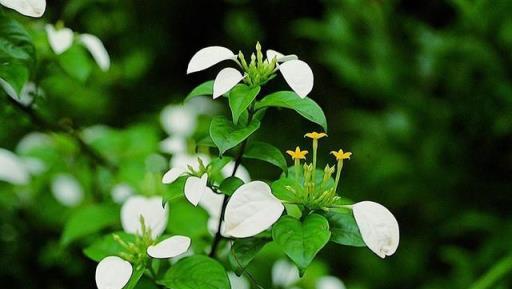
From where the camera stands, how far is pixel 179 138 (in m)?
1.73

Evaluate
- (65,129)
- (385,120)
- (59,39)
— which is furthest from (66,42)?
(385,120)

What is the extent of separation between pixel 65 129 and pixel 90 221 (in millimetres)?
238

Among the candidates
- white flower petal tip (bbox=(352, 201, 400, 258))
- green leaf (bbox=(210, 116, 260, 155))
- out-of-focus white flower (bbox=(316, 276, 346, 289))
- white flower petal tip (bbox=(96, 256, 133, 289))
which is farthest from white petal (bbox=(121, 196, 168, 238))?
out-of-focus white flower (bbox=(316, 276, 346, 289))

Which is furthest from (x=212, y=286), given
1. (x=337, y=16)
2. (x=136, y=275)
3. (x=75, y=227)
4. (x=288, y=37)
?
(x=288, y=37)

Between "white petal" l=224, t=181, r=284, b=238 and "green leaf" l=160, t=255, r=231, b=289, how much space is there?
0.34 ft

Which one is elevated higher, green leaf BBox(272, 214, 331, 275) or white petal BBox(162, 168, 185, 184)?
green leaf BBox(272, 214, 331, 275)

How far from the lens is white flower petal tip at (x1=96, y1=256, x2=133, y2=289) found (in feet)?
2.92

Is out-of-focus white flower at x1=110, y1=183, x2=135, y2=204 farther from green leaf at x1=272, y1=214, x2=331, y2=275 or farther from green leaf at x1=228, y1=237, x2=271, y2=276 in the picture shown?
green leaf at x1=272, y1=214, x2=331, y2=275

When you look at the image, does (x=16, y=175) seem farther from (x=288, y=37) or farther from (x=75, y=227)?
(x=288, y=37)

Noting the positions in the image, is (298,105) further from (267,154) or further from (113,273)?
(113,273)

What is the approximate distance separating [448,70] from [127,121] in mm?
1055

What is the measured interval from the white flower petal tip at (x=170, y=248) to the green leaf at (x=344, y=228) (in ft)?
0.59

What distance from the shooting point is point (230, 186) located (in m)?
0.95

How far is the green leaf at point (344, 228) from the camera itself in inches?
35.4
